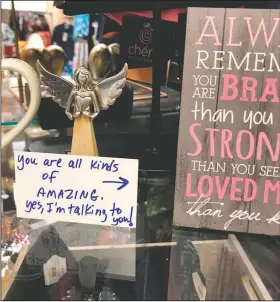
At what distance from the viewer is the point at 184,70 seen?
0.64m

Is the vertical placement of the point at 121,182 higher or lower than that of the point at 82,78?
lower

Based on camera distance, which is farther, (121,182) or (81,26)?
(81,26)

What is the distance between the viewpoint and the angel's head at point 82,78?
0.64m

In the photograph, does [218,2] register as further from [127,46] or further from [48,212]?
[48,212]

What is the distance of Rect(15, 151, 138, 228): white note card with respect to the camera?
652 millimetres

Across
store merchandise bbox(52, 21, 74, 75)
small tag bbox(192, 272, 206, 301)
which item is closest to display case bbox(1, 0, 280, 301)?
small tag bbox(192, 272, 206, 301)

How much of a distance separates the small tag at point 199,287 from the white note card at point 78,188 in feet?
0.43

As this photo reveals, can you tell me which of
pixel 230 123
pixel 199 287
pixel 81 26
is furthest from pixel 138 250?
pixel 81 26

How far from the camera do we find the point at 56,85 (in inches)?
26.2

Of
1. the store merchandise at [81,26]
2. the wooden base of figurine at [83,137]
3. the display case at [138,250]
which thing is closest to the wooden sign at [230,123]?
the display case at [138,250]

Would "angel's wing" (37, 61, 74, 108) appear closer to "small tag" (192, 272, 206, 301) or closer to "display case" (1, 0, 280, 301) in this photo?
"display case" (1, 0, 280, 301)

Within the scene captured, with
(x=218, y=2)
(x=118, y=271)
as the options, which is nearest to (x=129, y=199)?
(x=118, y=271)

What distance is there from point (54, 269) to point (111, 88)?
0.98 feet

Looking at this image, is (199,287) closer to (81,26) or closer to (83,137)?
(83,137)
